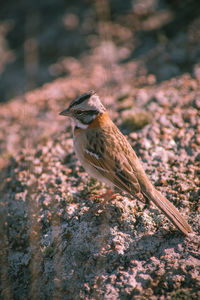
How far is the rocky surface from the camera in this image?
3447 millimetres

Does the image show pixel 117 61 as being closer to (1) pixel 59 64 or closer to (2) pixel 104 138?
(1) pixel 59 64

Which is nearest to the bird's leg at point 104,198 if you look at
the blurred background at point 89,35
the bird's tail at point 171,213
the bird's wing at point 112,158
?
the bird's wing at point 112,158

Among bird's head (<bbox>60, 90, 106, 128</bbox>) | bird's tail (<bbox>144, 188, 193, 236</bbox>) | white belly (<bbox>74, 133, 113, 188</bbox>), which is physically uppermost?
bird's head (<bbox>60, 90, 106, 128</bbox>)

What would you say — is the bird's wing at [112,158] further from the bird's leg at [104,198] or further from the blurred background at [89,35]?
the blurred background at [89,35]

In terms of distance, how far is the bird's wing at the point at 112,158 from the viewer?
3.97m

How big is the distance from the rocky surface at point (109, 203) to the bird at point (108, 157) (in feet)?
1.18

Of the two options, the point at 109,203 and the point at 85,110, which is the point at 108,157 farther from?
the point at 85,110

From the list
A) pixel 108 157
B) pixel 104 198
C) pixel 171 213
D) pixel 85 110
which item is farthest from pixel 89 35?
pixel 171 213

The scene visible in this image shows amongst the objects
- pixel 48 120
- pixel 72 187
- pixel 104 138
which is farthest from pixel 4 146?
pixel 104 138

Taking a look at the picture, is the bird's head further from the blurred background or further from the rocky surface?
the blurred background

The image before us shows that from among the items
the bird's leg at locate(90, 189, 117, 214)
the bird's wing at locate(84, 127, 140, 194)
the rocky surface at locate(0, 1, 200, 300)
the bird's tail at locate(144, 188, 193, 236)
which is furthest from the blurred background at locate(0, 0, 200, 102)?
the bird's tail at locate(144, 188, 193, 236)

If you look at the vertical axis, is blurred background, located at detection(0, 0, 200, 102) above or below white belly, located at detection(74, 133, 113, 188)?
above

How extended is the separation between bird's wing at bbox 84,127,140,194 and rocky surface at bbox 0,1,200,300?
0.48 meters

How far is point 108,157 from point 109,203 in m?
0.72
